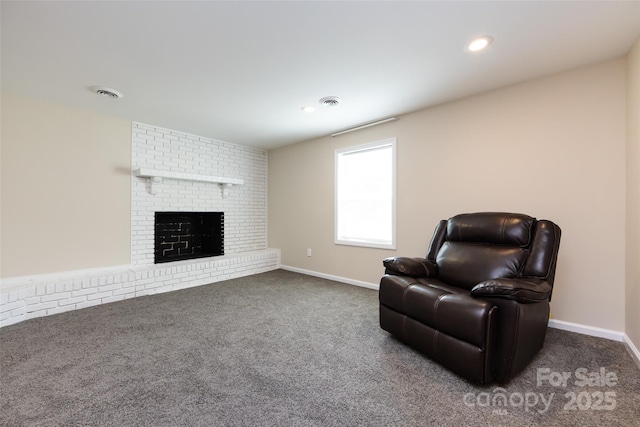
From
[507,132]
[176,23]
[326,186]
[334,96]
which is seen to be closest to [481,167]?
[507,132]

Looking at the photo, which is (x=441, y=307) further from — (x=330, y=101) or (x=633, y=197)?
(x=330, y=101)

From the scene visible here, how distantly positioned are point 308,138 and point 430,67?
2446 mm

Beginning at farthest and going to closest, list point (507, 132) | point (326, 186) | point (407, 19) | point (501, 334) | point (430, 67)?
1. point (326, 186)
2. point (507, 132)
3. point (430, 67)
4. point (407, 19)
5. point (501, 334)

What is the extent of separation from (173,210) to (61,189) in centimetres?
124

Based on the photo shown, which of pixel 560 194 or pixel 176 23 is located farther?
pixel 560 194

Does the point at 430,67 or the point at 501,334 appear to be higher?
the point at 430,67

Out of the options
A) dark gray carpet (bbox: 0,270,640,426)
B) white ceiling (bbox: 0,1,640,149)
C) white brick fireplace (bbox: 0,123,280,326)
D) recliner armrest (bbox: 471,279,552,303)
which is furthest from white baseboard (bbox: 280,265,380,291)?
white ceiling (bbox: 0,1,640,149)

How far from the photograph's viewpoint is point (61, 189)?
3.12m

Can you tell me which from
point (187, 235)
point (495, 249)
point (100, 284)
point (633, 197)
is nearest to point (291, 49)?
point (495, 249)

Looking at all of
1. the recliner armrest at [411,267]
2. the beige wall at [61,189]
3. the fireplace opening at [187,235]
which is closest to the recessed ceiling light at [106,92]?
the beige wall at [61,189]

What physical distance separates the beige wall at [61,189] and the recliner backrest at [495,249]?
3862mm

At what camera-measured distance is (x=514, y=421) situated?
137cm

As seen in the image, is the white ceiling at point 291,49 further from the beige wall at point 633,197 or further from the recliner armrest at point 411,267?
the recliner armrest at point 411,267

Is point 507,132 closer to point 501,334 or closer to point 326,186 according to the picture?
point 501,334
